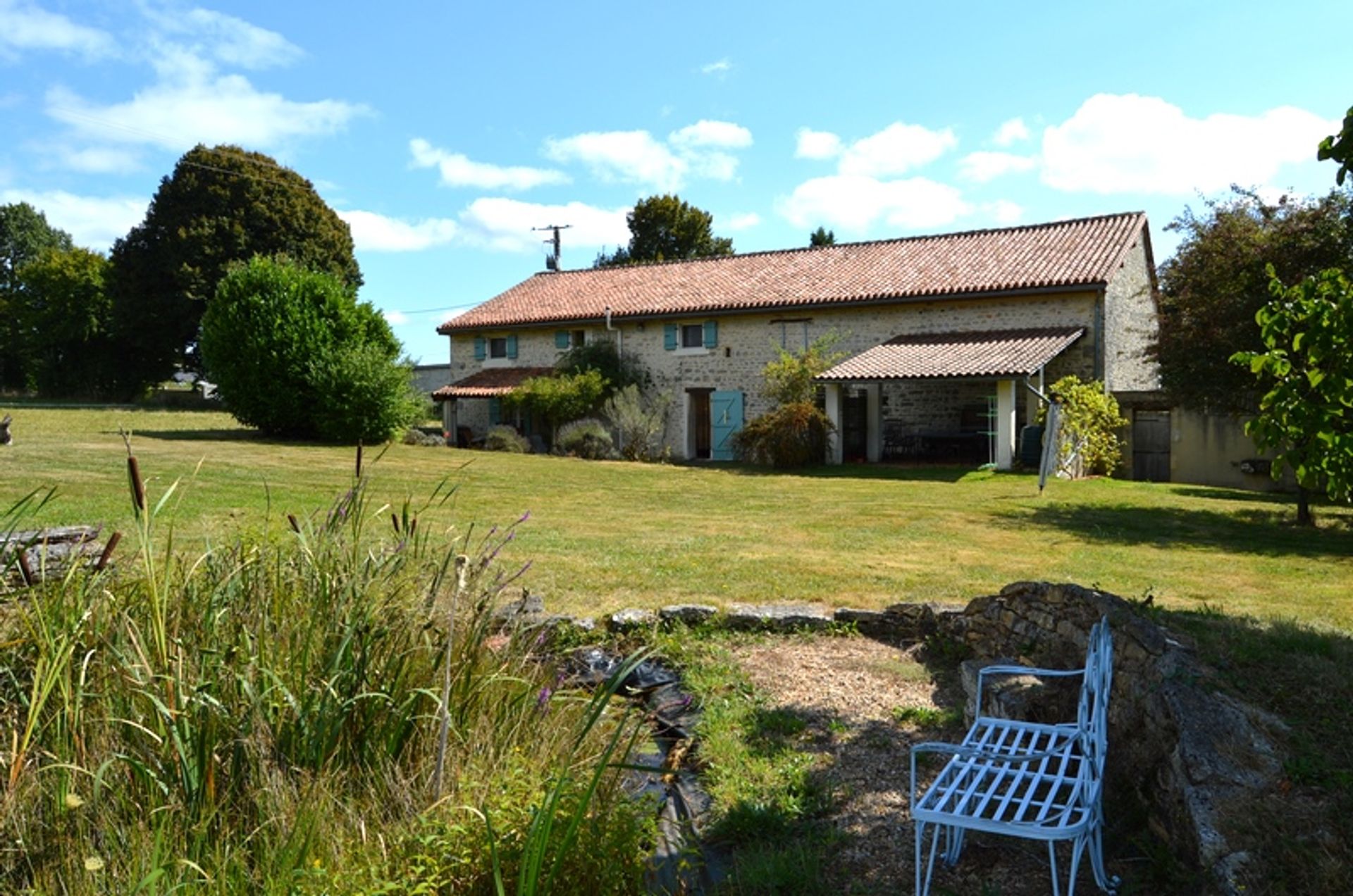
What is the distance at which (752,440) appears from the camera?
70.9 feet

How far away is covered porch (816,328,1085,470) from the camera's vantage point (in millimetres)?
19281

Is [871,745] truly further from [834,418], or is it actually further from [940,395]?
[940,395]

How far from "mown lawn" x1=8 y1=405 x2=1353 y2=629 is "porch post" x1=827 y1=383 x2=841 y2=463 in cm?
157

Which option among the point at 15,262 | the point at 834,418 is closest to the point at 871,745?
the point at 834,418

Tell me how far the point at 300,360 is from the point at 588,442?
6821 mm

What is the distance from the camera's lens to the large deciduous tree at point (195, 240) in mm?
32562

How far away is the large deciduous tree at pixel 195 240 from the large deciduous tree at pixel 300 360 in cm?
1074

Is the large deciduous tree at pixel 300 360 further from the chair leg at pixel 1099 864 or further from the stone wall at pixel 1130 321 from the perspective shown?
the chair leg at pixel 1099 864

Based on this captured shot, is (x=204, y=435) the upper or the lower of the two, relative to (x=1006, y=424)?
lower

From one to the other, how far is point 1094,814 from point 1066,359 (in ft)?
65.0

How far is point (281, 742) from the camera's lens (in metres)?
2.81

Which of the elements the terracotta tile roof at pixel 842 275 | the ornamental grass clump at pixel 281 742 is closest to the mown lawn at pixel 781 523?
the ornamental grass clump at pixel 281 742

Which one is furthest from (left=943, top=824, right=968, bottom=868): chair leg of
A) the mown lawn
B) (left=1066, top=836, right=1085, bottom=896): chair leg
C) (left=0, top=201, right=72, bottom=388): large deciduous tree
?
(left=0, top=201, right=72, bottom=388): large deciduous tree

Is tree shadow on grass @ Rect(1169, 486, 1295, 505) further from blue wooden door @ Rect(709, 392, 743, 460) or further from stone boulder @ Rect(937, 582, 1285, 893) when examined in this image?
stone boulder @ Rect(937, 582, 1285, 893)
